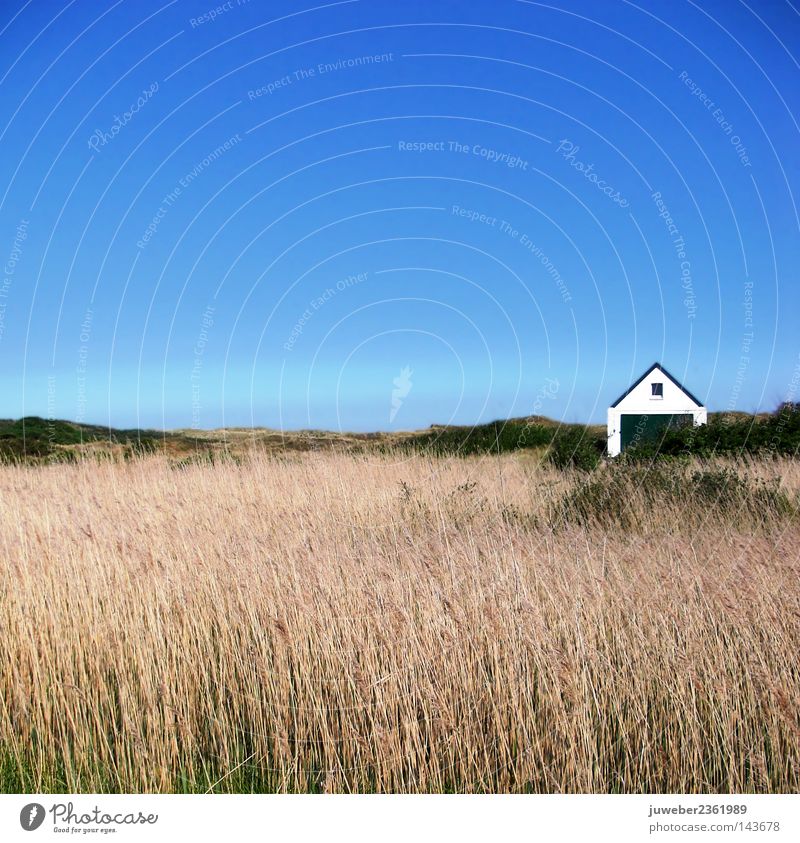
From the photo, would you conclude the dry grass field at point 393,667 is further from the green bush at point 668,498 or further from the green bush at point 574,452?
the green bush at point 574,452

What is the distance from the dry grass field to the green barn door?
11403 millimetres

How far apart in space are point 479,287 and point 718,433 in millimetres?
11301

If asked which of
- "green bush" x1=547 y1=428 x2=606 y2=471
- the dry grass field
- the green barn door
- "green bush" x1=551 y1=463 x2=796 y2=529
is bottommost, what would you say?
the dry grass field

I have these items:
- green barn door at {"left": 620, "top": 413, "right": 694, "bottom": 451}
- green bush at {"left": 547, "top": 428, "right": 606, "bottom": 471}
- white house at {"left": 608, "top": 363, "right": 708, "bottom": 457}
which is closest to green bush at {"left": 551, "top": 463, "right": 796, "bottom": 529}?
green bush at {"left": 547, "top": 428, "right": 606, "bottom": 471}

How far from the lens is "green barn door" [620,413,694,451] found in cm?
1780

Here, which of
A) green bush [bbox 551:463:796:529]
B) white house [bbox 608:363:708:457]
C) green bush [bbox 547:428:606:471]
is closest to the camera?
green bush [bbox 551:463:796:529]

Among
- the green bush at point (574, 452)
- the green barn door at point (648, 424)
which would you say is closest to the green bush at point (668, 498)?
the green bush at point (574, 452)

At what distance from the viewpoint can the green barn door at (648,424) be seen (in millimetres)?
17797

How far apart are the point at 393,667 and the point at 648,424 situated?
17.7m

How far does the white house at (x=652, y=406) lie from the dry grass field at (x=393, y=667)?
13464 millimetres

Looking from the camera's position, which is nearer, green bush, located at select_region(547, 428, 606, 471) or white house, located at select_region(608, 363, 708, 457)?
green bush, located at select_region(547, 428, 606, 471)

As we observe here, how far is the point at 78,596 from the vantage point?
5.50 m

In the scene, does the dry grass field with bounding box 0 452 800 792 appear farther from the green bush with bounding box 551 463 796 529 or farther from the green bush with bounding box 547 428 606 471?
the green bush with bounding box 547 428 606 471
